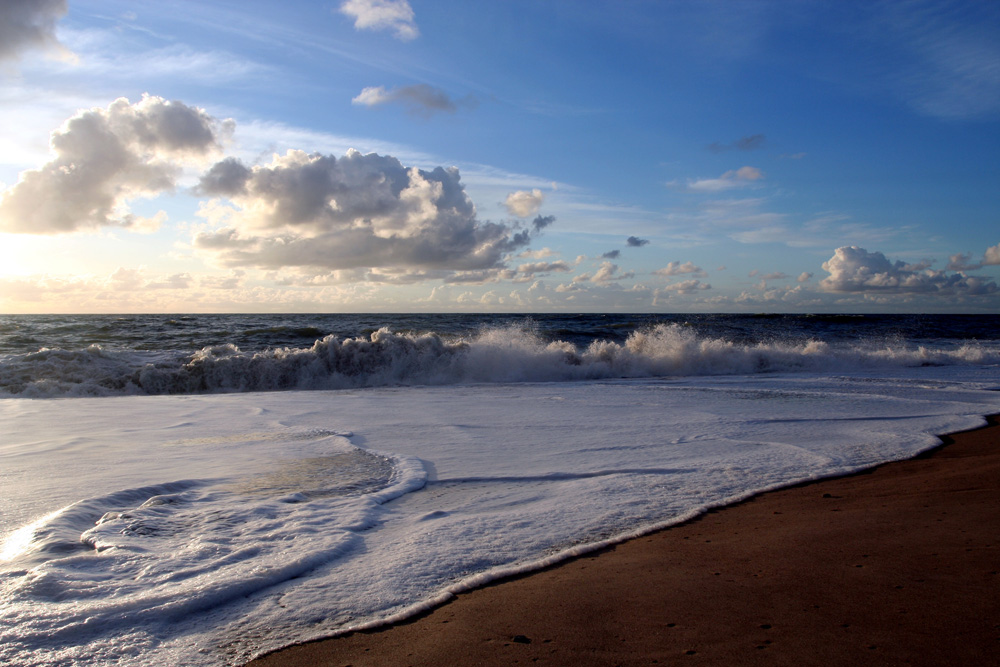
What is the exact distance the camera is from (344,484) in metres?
4.66

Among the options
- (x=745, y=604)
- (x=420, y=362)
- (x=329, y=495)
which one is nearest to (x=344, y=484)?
(x=329, y=495)

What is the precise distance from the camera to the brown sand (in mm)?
2168

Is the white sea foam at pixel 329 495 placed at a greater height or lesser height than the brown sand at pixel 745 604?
lesser

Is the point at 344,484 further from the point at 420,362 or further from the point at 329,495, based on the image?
the point at 420,362

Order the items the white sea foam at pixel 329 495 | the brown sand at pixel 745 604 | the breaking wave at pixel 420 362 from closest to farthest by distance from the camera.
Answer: the brown sand at pixel 745 604, the white sea foam at pixel 329 495, the breaking wave at pixel 420 362

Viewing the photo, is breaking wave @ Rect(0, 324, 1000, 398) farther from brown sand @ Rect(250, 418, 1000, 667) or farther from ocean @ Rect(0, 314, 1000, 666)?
brown sand @ Rect(250, 418, 1000, 667)

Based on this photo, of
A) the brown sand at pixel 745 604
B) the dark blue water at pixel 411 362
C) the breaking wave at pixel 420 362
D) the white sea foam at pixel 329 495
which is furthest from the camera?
the breaking wave at pixel 420 362

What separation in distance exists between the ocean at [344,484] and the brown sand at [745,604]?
0.78ft

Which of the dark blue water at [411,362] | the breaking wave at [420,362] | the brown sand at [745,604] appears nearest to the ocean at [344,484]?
the brown sand at [745,604]

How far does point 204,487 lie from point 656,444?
13.5 ft

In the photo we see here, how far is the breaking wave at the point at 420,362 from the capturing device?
43.9 feet

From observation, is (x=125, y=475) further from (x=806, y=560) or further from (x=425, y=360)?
(x=425, y=360)

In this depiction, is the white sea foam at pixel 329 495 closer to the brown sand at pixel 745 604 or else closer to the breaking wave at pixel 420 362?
the brown sand at pixel 745 604

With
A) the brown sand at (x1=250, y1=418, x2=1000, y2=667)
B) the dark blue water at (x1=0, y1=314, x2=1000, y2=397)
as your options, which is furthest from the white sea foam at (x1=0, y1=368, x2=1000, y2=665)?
the dark blue water at (x1=0, y1=314, x2=1000, y2=397)
